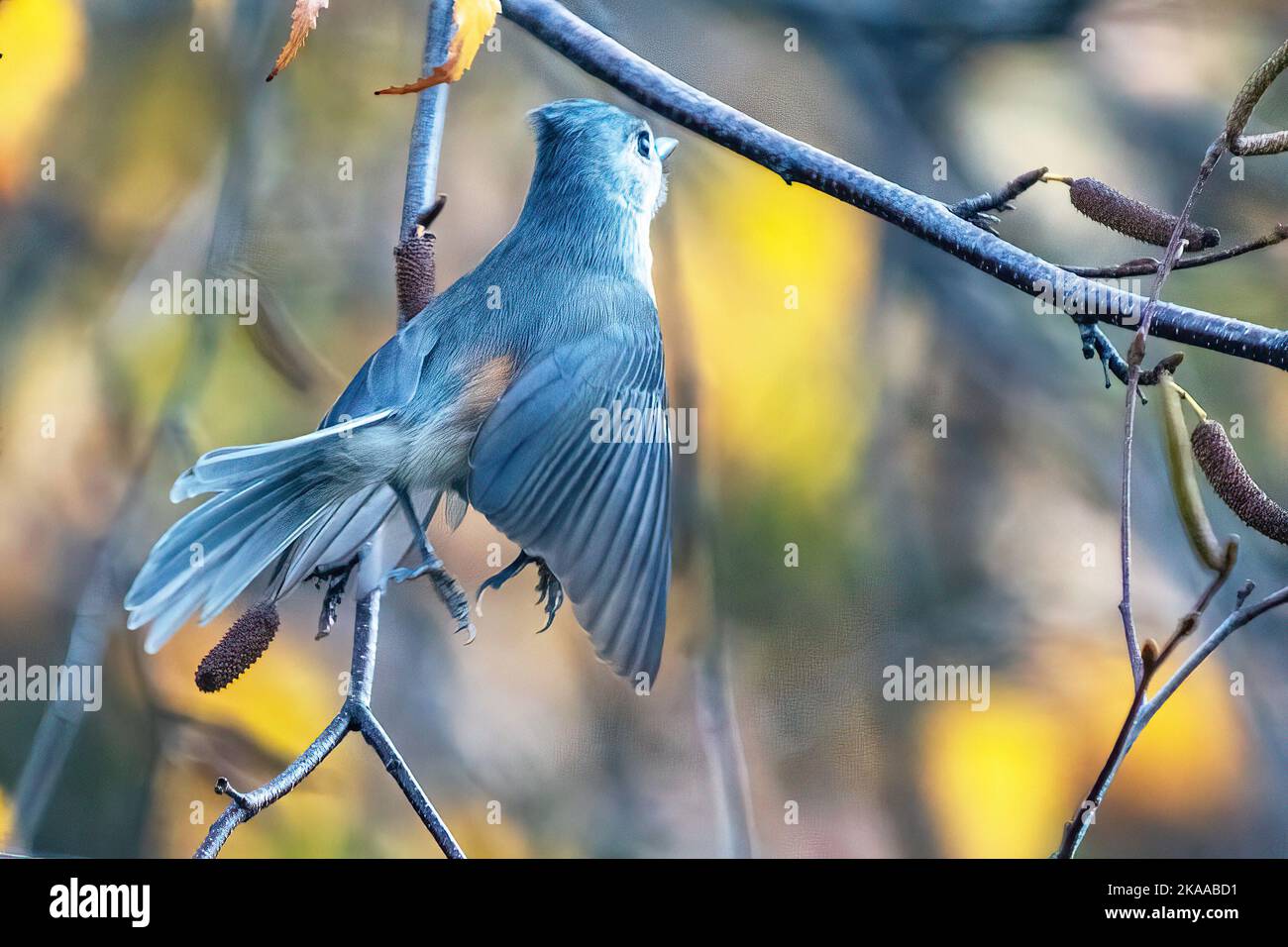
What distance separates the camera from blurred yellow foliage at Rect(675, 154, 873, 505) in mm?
1795

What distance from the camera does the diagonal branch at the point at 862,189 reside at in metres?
1.12

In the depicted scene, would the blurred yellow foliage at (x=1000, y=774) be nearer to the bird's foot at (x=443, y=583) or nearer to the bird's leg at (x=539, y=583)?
the bird's leg at (x=539, y=583)

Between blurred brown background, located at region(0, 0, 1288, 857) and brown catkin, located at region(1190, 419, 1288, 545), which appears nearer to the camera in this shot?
brown catkin, located at region(1190, 419, 1288, 545)

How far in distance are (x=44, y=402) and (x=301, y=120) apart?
573mm

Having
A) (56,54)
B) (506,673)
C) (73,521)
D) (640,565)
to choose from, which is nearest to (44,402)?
(73,521)

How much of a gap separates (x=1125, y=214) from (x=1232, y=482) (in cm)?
28

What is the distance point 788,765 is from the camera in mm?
1733

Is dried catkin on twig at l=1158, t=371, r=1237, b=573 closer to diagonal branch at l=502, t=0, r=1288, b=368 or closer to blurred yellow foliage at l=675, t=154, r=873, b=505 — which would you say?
diagonal branch at l=502, t=0, r=1288, b=368

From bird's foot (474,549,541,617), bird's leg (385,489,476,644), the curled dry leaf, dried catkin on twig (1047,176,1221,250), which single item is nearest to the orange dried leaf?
the curled dry leaf

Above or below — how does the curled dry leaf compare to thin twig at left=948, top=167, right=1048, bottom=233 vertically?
above

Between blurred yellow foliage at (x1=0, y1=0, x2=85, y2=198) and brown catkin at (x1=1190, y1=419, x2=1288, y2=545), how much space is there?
64.6 inches

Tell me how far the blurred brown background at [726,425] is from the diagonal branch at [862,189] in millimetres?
146

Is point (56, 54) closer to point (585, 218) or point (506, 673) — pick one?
point (585, 218)

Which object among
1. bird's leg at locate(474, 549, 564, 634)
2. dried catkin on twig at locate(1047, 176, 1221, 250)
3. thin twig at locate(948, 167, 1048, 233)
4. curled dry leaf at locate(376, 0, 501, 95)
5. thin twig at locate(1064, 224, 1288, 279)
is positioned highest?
curled dry leaf at locate(376, 0, 501, 95)
